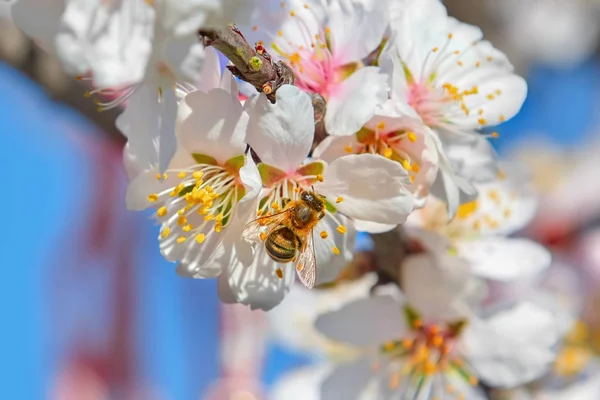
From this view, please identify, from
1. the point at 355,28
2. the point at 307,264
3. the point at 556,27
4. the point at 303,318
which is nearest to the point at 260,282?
the point at 307,264

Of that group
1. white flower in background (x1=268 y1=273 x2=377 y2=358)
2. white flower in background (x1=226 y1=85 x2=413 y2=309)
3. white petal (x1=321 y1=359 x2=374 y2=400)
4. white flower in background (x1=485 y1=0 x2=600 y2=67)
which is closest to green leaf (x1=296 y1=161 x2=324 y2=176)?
white flower in background (x1=226 y1=85 x2=413 y2=309)

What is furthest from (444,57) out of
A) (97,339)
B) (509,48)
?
(97,339)

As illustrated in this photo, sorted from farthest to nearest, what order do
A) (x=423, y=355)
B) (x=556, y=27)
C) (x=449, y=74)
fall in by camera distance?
(x=556, y=27)
(x=423, y=355)
(x=449, y=74)

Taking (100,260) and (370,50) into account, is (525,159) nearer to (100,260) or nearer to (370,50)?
(370,50)

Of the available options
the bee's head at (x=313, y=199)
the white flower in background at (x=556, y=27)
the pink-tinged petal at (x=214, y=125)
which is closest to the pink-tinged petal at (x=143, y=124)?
the pink-tinged petal at (x=214, y=125)

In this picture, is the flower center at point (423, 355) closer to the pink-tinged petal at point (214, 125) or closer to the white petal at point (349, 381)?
the white petal at point (349, 381)

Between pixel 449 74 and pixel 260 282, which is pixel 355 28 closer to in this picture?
pixel 449 74

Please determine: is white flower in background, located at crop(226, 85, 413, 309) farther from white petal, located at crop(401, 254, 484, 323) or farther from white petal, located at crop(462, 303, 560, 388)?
white petal, located at crop(462, 303, 560, 388)
